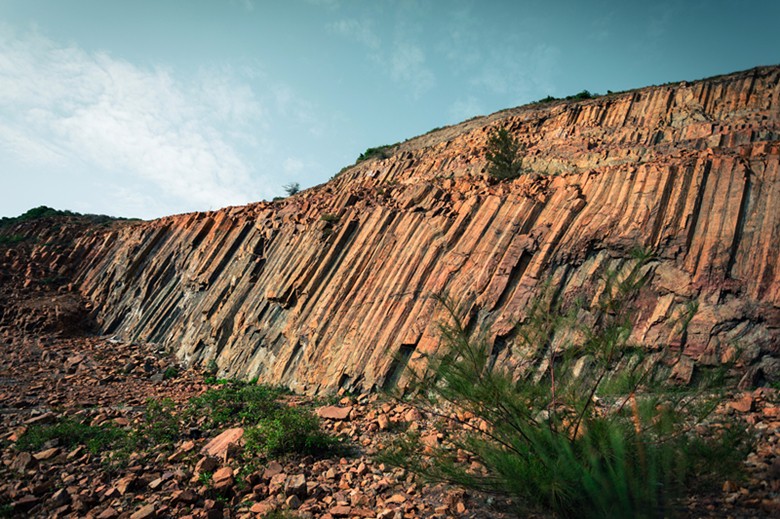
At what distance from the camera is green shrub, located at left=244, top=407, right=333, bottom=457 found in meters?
8.16

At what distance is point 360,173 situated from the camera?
2809 centimetres

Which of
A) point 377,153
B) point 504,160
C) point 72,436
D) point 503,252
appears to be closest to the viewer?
point 72,436

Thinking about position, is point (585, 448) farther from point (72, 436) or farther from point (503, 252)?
point (72, 436)

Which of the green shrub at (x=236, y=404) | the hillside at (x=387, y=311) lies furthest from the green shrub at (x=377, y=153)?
the green shrub at (x=236, y=404)

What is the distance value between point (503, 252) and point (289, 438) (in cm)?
781

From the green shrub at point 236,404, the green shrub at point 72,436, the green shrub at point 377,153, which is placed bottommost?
the green shrub at point 72,436

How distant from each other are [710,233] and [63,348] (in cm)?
2533

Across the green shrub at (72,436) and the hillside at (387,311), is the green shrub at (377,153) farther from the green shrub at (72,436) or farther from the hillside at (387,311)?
the green shrub at (72,436)

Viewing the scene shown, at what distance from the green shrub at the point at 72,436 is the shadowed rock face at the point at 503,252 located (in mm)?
5004

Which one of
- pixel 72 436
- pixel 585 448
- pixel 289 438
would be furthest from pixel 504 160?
pixel 72 436

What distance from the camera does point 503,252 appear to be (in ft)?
39.9

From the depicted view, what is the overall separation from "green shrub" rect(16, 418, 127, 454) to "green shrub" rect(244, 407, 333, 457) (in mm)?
3626

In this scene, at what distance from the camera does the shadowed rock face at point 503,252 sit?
9.59m

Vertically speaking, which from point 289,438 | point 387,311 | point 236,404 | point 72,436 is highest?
point 387,311
